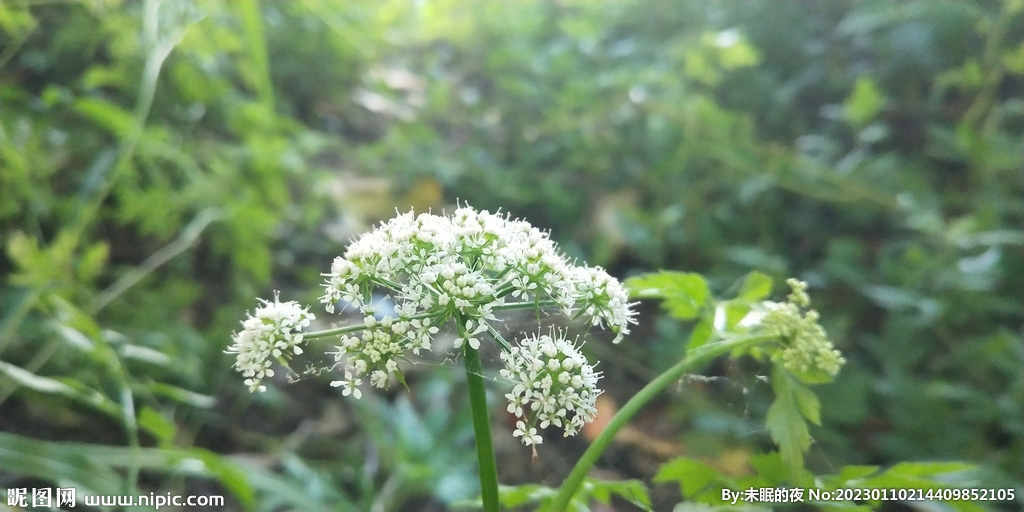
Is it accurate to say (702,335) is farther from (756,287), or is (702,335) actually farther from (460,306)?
(460,306)

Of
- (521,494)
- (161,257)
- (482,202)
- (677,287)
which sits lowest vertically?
(521,494)

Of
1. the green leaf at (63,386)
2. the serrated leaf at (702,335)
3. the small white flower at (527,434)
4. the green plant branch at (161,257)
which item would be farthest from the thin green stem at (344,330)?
the green plant branch at (161,257)

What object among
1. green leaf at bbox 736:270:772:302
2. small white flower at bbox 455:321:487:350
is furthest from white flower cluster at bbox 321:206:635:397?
green leaf at bbox 736:270:772:302

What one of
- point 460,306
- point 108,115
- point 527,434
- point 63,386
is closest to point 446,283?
point 460,306

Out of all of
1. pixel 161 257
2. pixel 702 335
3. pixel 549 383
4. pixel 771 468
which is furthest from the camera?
pixel 161 257

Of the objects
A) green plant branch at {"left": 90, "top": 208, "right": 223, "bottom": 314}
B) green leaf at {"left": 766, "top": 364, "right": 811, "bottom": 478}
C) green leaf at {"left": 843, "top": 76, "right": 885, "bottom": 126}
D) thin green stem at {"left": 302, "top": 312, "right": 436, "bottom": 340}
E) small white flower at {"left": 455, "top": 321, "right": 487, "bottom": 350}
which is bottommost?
green leaf at {"left": 766, "top": 364, "right": 811, "bottom": 478}

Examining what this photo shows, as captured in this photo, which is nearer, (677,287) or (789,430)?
(789,430)

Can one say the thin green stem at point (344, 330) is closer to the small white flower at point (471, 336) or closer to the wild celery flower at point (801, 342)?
the small white flower at point (471, 336)

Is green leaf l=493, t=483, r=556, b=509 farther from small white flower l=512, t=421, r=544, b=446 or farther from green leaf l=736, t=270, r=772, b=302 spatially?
green leaf l=736, t=270, r=772, b=302

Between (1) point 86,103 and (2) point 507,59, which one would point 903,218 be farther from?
(1) point 86,103
